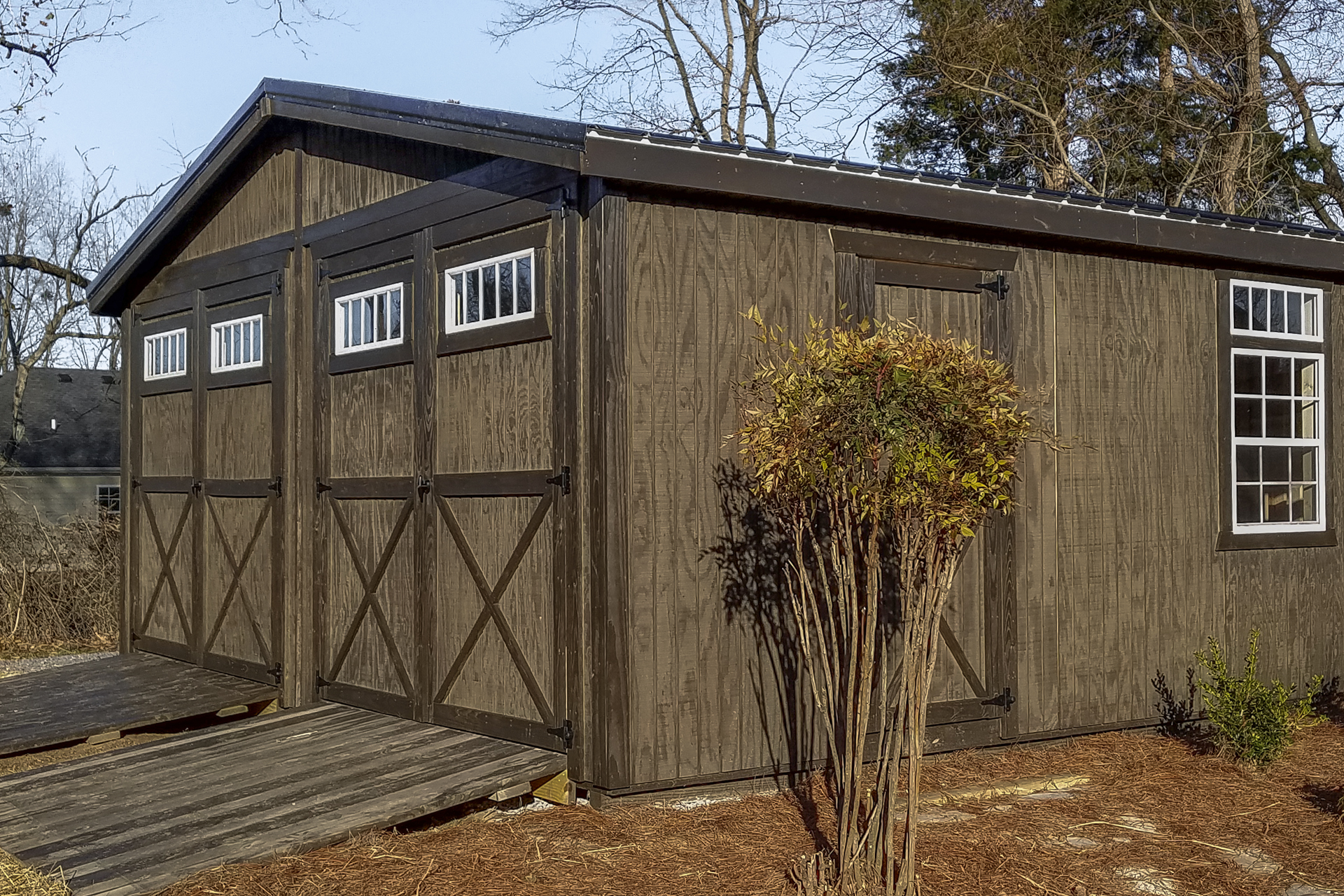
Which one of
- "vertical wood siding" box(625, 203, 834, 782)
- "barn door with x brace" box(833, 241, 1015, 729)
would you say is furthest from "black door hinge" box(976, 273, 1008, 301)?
"vertical wood siding" box(625, 203, 834, 782)

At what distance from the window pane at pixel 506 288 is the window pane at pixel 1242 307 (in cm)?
449

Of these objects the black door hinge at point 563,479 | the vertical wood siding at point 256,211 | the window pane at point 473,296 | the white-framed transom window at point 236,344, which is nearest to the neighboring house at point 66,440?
the vertical wood siding at point 256,211

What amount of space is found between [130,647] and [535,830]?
6.29 metres

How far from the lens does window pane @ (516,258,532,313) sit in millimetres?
6348

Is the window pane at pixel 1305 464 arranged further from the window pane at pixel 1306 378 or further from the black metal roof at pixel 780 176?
the black metal roof at pixel 780 176

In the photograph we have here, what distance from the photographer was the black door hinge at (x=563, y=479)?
6.06 m

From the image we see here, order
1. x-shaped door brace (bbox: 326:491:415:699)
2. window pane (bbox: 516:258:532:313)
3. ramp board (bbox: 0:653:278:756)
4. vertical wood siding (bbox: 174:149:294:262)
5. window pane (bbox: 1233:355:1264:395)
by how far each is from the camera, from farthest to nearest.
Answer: vertical wood siding (bbox: 174:149:294:262) → window pane (bbox: 1233:355:1264:395) → ramp board (bbox: 0:653:278:756) → x-shaped door brace (bbox: 326:491:415:699) → window pane (bbox: 516:258:532:313)

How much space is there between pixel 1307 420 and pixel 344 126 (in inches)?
245

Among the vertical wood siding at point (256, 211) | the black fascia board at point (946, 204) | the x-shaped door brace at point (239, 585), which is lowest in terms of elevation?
the x-shaped door brace at point (239, 585)

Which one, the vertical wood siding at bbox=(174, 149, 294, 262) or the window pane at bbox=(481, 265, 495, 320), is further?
the vertical wood siding at bbox=(174, 149, 294, 262)

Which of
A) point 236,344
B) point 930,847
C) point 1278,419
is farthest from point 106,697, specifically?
point 1278,419

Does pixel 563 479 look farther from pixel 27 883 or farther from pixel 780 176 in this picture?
pixel 27 883

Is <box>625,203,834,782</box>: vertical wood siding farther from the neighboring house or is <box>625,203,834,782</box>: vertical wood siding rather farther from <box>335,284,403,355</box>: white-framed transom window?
the neighboring house

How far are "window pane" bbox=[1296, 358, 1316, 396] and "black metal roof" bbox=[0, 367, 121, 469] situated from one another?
26784 mm
